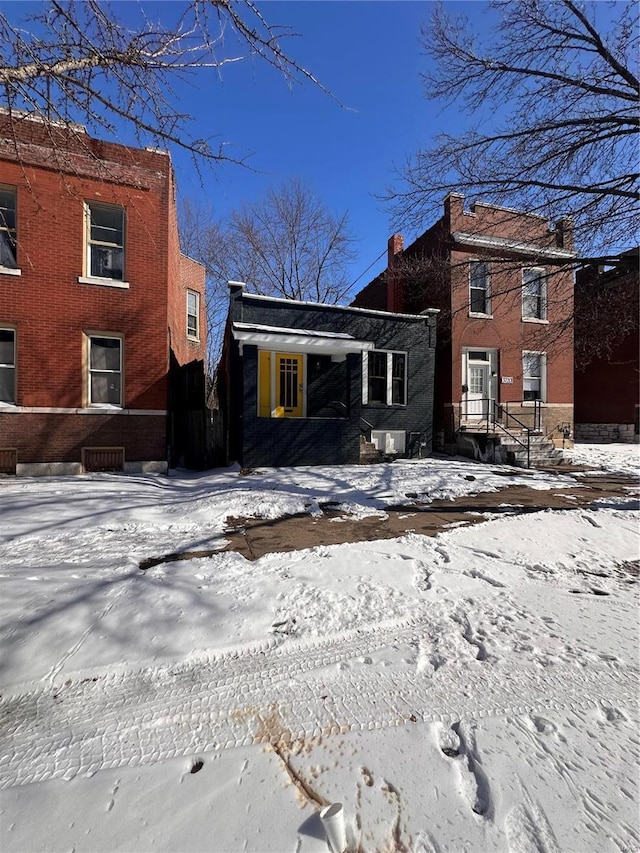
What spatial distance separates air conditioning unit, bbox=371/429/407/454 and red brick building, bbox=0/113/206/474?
6.62 m

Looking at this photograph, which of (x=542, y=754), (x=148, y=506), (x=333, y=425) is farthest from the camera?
(x=333, y=425)

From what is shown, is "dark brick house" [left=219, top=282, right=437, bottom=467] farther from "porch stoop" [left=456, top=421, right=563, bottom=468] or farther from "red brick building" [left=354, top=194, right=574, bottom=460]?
"porch stoop" [left=456, top=421, right=563, bottom=468]

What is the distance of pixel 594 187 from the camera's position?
22.6 ft

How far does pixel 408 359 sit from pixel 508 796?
42.4 ft

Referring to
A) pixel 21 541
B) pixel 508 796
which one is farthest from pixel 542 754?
pixel 21 541

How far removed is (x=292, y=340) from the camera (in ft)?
33.1

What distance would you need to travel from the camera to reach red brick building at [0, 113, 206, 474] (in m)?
9.23

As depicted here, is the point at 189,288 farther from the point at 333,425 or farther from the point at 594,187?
the point at 594,187

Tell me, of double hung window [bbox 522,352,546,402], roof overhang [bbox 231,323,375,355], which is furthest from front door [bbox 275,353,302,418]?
double hung window [bbox 522,352,546,402]

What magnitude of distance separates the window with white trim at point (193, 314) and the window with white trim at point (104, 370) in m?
8.17

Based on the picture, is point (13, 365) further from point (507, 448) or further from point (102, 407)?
point (507, 448)

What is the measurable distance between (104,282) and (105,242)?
3.58 feet

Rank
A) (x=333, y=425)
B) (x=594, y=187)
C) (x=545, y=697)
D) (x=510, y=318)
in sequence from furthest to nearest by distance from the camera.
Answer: (x=510, y=318) → (x=333, y=425) → (x=594, y=187) → (x=545, y=697)

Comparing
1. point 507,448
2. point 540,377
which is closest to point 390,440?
point 507,448
